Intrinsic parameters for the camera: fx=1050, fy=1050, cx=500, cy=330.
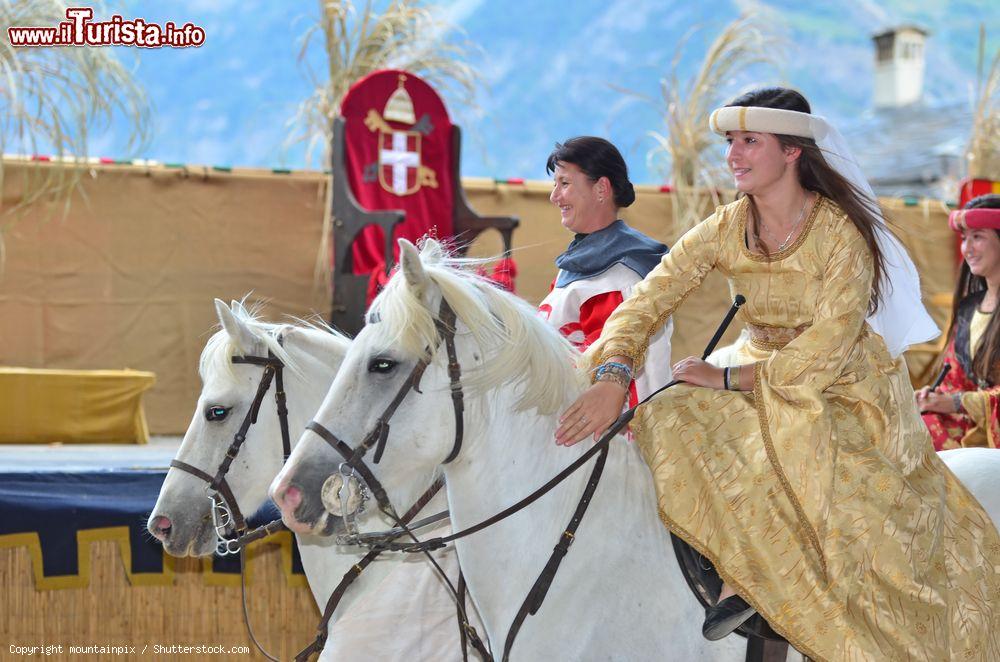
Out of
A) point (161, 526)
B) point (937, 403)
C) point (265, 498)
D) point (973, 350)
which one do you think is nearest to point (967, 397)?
point (937, 403)

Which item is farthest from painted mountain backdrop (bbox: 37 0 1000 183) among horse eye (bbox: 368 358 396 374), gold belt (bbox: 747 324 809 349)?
horse eye (bbox: 368 358 396 374)

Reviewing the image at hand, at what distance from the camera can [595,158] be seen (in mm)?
3227

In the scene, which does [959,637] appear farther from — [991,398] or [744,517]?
[991,398]

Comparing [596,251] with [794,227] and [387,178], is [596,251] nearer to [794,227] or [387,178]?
[794,227]

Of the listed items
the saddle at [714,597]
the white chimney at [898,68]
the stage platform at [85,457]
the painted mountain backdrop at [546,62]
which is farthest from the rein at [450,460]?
the painted mountain backdrop at [546,62]

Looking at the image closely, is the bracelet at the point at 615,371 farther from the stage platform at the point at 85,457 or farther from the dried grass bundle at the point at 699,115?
the dried grass bundle at the point at 699,115

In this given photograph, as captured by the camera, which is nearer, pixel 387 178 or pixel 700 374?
pixel 700 374

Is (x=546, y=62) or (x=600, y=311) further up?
(x=546, y=62)

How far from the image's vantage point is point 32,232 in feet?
19.0

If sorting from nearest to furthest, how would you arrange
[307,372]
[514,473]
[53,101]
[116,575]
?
[514,473] < [307,372] < [116,575] < [53,101]

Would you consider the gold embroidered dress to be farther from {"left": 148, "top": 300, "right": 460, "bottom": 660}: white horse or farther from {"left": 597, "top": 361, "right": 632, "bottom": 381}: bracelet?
{"left": 148, "top": 300, "right": 460, "bottom": 660}: white horse

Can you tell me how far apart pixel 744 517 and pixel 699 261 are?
636 mm

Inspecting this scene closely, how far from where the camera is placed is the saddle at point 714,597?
2.24 meters

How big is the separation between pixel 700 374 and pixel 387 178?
3760 millimetres
